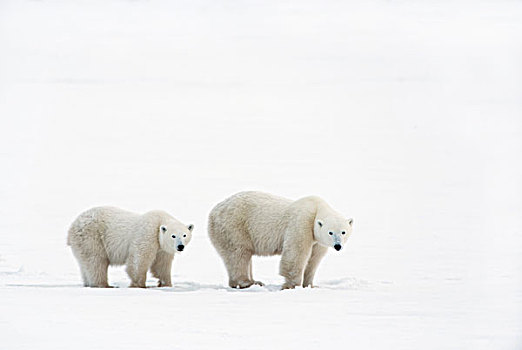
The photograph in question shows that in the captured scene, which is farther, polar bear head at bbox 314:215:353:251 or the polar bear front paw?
the polar bear front paw

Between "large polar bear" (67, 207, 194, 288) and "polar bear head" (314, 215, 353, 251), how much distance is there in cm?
125

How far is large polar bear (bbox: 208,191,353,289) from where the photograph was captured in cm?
851

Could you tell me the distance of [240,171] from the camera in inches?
663

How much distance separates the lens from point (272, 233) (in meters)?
8.74

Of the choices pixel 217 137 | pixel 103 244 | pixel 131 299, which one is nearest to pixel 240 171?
pixel 217 137

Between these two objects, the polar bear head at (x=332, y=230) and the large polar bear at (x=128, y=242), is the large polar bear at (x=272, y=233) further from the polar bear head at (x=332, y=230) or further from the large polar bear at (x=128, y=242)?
the large polar bear at (x=128, y=242)

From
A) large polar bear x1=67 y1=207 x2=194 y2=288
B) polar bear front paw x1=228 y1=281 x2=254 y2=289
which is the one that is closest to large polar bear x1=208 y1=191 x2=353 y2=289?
polar bear front paw x1=228 y1=281 x2=254 y2=289

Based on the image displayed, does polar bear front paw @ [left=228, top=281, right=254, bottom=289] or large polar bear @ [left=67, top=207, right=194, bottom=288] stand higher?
large polar bear @ [left=67, top=207, right=194, bottom=288]

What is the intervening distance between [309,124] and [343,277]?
12.3m

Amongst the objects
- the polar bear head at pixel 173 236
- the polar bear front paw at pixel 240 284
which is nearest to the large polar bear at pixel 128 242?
the polar bear head at pixel 173 236

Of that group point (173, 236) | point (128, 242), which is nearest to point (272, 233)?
point (173, 236)

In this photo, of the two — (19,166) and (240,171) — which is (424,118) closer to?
(240,171)

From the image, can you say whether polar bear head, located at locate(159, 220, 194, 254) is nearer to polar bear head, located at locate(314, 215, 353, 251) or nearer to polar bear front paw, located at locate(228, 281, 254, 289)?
polar bear front paw, located at locate(228, 281, 254, 289)

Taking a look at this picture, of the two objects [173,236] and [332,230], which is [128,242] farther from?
[332,230]
